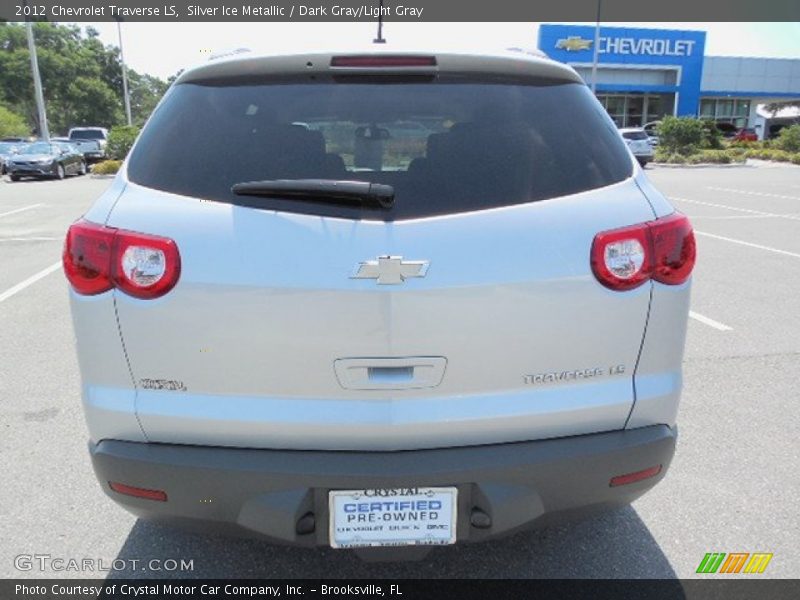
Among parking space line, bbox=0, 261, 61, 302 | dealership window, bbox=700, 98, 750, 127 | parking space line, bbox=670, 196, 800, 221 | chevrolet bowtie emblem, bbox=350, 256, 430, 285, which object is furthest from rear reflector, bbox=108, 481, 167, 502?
dealership window, bbox=700, 98, 750, 127

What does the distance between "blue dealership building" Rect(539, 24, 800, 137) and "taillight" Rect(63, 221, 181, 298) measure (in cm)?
4545

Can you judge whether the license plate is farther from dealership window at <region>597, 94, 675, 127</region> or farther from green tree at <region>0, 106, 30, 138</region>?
dealership window at <region>597, 94, 675, 127</region>

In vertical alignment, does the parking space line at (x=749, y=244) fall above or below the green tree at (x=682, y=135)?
below

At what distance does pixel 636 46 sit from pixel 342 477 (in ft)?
175

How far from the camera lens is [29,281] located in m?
7.03

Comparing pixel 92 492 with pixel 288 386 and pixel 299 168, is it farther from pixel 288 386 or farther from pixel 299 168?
pixel 299 168

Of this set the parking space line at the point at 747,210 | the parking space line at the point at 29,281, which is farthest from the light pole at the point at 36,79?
the parking space line at the point at 747,210

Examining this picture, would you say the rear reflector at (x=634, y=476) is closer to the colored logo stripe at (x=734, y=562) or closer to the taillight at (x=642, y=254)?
the taillight at (x=642, y=254)

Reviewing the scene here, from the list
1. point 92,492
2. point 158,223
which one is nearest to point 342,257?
point 158,223

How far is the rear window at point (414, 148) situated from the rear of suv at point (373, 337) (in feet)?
0.03

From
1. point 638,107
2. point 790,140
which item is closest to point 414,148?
point 790,140

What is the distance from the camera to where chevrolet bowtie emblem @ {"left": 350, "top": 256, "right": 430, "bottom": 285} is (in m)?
1.76

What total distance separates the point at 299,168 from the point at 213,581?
157 cm

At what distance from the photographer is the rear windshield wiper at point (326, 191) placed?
1.79m
